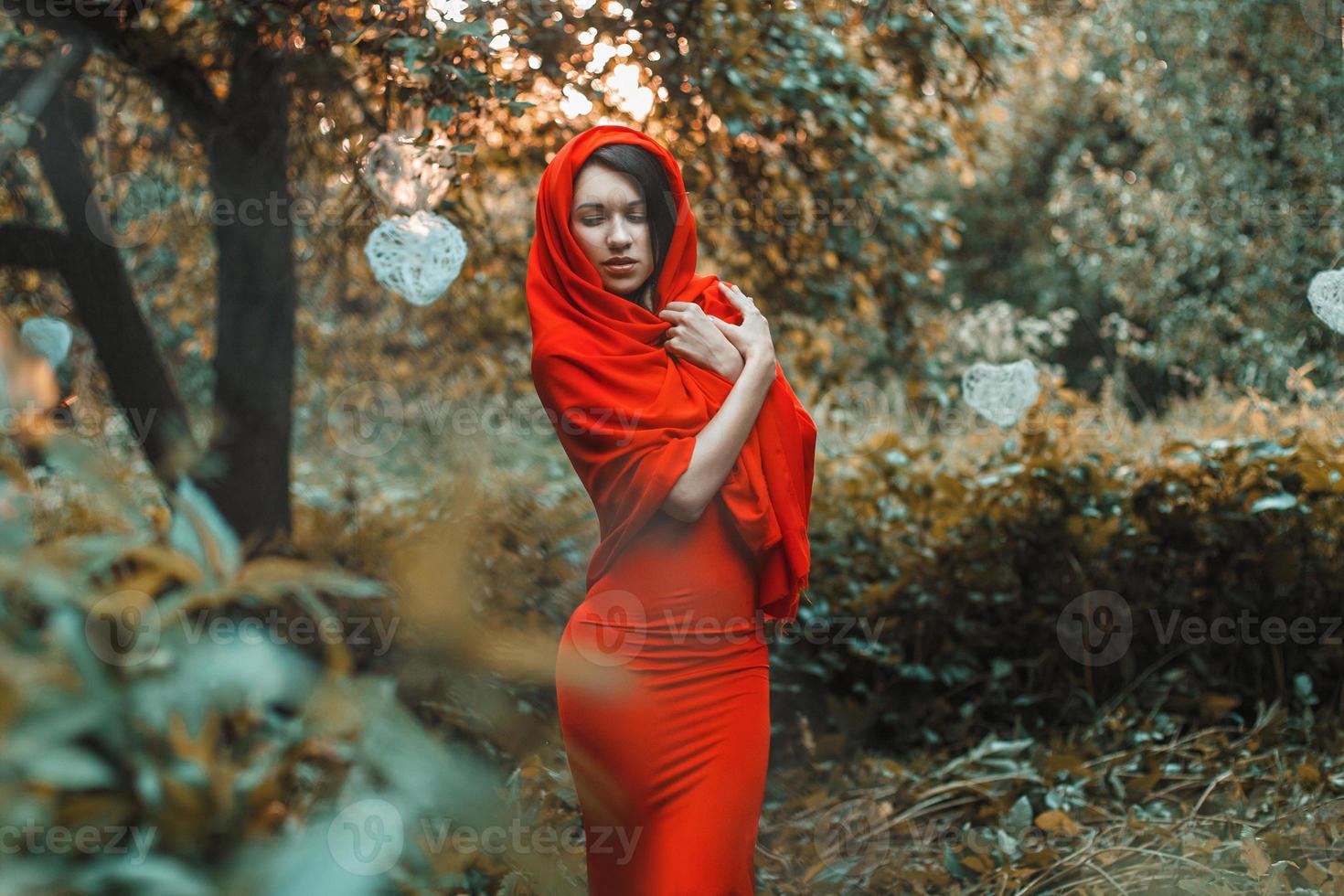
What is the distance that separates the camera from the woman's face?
2.13 metres

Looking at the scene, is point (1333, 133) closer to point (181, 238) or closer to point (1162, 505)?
point (1162, 505)

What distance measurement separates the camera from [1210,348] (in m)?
9.91

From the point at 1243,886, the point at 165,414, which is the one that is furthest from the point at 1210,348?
the point at 165,414

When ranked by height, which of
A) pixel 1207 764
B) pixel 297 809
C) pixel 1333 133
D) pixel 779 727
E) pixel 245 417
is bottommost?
pixel 779 727

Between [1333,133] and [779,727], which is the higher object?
[1333,133]

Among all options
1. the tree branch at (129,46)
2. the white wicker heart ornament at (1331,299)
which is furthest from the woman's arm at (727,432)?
the white wicker heart ornament at (1331,299)

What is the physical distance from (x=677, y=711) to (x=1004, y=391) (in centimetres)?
276

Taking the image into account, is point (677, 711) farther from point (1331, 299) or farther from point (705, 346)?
point (1331, 299)

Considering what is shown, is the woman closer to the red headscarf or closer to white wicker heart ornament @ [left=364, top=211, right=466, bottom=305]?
the red headscarf

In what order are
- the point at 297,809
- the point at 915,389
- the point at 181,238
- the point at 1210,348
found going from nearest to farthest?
the point at 297,809 < the point at 915,389 < the point at 181,238 < the point at 1210,348

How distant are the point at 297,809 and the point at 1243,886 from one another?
253cm

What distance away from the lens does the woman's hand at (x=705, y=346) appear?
212 cm

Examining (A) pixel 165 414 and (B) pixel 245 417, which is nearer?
(A) pixel 165 414

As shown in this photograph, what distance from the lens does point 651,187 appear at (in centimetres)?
218
